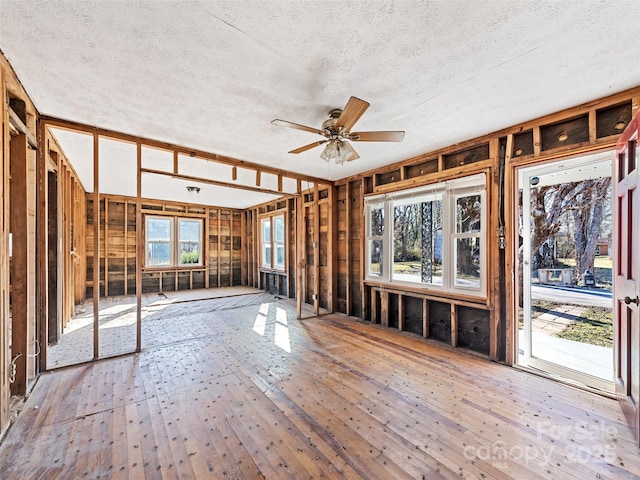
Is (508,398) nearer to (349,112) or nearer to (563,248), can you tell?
(349,112)

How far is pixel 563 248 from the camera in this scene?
6719 millimetres

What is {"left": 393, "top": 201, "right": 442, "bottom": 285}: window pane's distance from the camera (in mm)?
4113

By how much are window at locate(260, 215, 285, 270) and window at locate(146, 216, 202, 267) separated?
2.02 meters

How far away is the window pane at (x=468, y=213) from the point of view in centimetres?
364

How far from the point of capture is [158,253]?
26.9 feet

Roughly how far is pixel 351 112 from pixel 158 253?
7.85m

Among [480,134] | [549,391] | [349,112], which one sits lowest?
[549,391]

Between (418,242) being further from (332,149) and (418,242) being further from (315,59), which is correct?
(315,59)

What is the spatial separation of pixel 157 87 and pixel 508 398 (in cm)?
414

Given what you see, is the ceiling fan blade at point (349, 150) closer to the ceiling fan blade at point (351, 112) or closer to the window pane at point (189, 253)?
the ceiling fan blade at point (351, 112)

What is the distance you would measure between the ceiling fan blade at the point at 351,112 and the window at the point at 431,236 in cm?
207

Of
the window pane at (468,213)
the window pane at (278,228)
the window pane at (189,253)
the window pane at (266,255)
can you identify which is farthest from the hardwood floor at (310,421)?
the window pane at (189,253)

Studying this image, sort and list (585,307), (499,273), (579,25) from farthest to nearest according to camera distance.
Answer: (585,307), (499,273), (579,25)

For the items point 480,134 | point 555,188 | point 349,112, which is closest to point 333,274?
point 480,134
